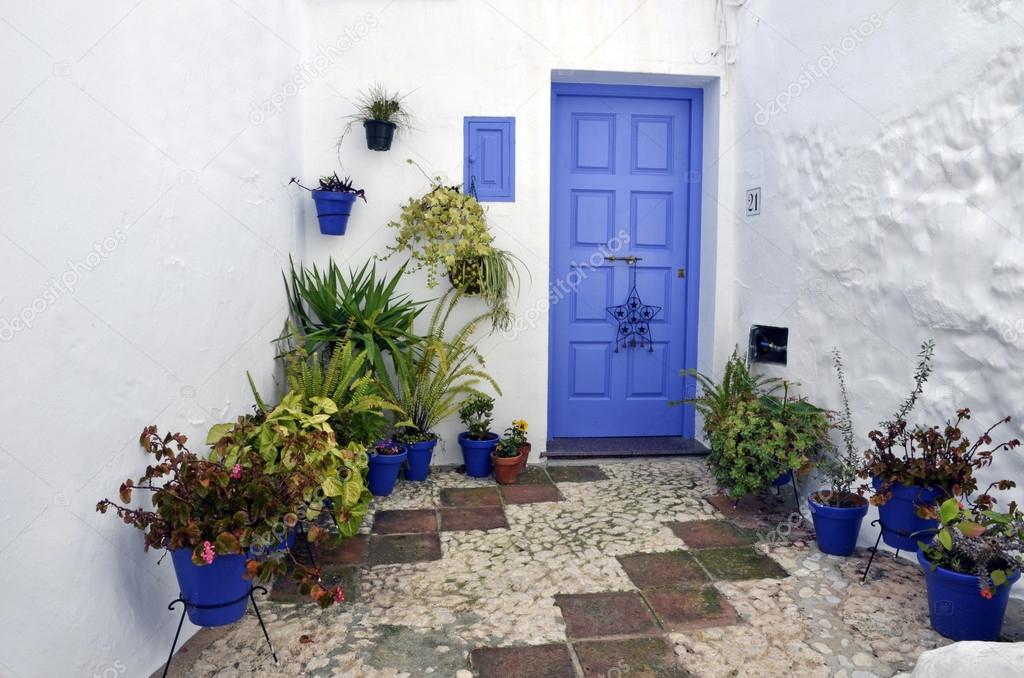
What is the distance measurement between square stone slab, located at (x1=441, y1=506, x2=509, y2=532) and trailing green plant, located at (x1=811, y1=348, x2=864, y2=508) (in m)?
1.41

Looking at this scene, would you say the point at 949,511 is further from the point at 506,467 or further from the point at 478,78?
the point at 478,78

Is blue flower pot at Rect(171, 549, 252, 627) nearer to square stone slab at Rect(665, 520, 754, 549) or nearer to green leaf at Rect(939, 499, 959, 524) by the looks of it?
square stone slab at Rect(665, 520, 754, 549)

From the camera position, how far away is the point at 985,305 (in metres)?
2.57

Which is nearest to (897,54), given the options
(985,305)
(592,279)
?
(985,305)

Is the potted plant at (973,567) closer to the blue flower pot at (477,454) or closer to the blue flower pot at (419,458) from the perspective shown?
the blue flower pot at (477,454)

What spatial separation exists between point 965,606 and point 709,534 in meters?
1.11

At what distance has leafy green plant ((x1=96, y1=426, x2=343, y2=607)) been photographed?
6.33 ft

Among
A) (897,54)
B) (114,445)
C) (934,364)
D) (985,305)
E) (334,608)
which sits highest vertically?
(897,54)

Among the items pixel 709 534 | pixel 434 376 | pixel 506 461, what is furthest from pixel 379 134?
pixel 709 534

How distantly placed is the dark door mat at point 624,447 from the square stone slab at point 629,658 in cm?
206

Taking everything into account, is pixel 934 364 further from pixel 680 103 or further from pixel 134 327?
pixel 134 327

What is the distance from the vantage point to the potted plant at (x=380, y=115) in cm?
399

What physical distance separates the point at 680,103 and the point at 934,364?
7.99 feet

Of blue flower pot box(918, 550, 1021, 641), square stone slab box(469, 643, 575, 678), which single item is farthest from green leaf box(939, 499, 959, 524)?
square stone slab box(469, 643, 575, 678)
